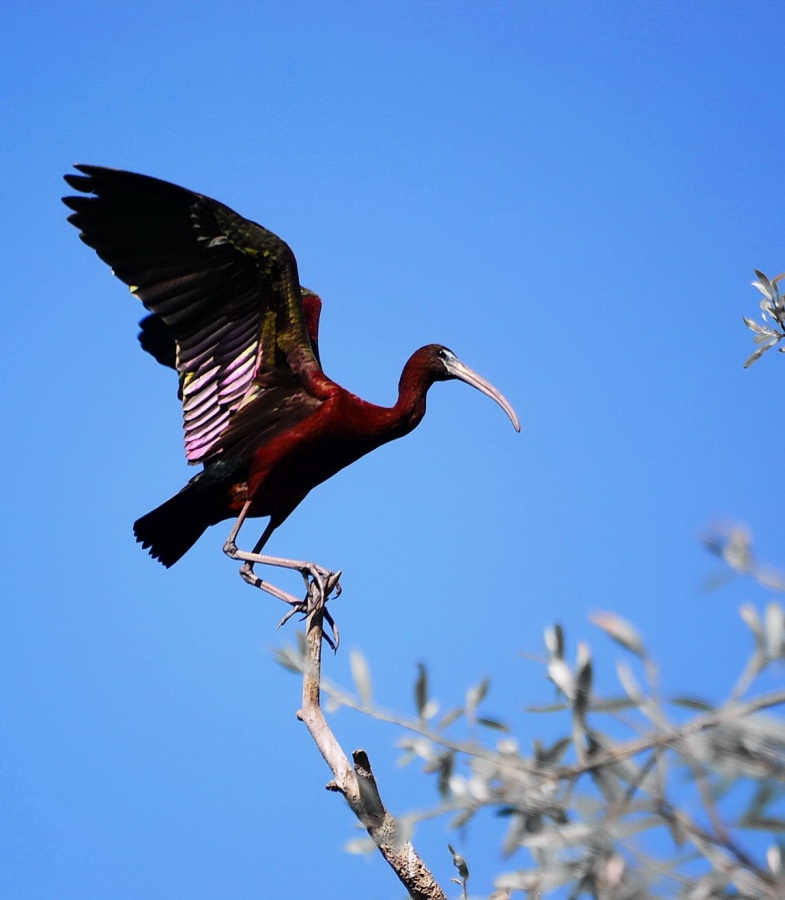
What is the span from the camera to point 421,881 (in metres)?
3.47

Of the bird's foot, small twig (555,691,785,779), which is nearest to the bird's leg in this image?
the bird's foot

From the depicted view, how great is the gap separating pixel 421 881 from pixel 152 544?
2.68 meters

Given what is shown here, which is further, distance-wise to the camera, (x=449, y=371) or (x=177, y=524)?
(x=449, y=371)

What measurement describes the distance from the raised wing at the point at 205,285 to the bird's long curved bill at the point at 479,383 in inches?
29.4

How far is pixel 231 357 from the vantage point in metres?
5.49

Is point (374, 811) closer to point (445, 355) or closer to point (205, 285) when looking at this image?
point (205, 285)

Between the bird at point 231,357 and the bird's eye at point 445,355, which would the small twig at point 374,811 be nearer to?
the bird at point 231,357

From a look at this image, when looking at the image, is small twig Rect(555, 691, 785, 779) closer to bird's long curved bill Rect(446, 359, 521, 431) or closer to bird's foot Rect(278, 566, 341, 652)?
bird's foot Rect(278, 566, 341, 652)

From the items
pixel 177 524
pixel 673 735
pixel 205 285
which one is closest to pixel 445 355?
pixel 205 285

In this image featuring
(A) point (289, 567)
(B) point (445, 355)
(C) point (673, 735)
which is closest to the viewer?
(C) point (673, 735)

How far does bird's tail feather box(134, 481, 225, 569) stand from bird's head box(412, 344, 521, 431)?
1.22m

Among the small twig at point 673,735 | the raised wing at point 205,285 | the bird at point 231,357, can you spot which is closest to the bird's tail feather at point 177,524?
the bird at point 231,357

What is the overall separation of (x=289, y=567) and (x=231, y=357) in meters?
1.06

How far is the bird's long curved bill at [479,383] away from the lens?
5.94 metres
